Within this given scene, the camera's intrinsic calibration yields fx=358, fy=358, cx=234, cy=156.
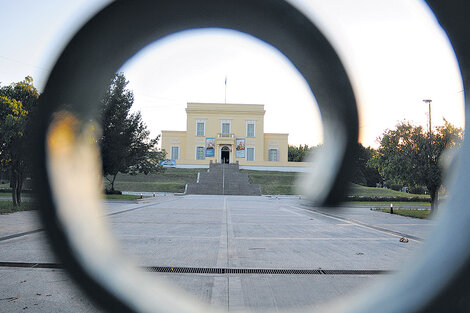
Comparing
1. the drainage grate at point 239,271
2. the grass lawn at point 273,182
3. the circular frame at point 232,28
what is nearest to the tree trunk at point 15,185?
the drainage grate at point 239,271

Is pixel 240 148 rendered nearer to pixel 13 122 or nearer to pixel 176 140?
pixel 176 140

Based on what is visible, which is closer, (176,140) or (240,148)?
(240,148)

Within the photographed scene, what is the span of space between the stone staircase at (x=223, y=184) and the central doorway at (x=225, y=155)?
29.5ft

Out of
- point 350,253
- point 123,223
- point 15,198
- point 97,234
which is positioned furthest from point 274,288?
point 15,198

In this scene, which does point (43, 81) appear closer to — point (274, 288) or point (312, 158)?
point (312, 158)

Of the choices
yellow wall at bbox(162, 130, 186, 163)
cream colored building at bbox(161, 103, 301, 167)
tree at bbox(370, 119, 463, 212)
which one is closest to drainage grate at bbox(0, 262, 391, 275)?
tree at bbox(370, 119, 463, 212)

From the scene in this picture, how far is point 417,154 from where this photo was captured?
15.7 meters

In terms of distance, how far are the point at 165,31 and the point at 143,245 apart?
7.22 metres

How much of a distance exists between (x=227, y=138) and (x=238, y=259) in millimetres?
52639

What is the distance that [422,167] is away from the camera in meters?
15.6

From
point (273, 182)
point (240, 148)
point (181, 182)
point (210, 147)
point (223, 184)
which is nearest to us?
point (223, 184)

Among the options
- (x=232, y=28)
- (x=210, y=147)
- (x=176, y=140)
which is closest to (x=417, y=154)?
(x=232, y=28)

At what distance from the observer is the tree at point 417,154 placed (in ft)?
50.6

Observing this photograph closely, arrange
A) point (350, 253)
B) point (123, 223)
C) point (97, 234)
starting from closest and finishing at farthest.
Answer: point (97, 234) < point (350, 253) < point (123, 223)
